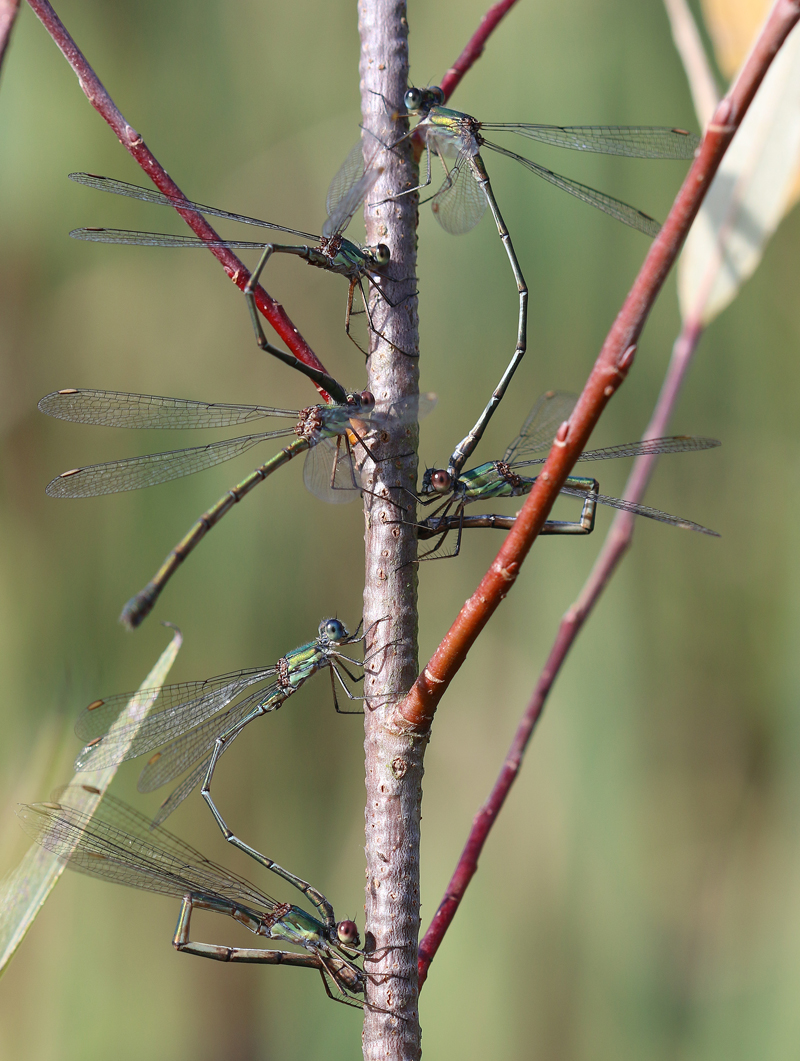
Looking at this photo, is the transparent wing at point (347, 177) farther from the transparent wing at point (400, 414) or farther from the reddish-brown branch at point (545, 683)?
the reddish-brown branch at point (545, 683)

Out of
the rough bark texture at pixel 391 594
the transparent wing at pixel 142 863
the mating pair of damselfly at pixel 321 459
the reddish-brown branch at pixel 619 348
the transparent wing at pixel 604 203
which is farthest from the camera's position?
the transparent wing at pixel 604 203

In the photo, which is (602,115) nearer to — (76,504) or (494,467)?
(494,467)

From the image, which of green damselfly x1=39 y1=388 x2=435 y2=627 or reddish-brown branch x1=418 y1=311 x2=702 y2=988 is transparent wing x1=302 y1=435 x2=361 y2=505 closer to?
green damselfly x1=39 y1=388 x2=435 y2=627

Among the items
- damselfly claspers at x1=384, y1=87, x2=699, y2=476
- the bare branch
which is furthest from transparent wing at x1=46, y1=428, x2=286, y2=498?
the bare branch

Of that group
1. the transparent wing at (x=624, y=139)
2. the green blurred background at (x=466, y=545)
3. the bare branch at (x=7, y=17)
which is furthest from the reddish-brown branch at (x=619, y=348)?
the green blurred background at (x=466, y=545)

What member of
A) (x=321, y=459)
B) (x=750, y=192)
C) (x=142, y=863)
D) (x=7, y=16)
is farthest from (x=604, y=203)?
(x=142, y=863)

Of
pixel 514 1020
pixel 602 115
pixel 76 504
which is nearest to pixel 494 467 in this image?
pixel 76 504
